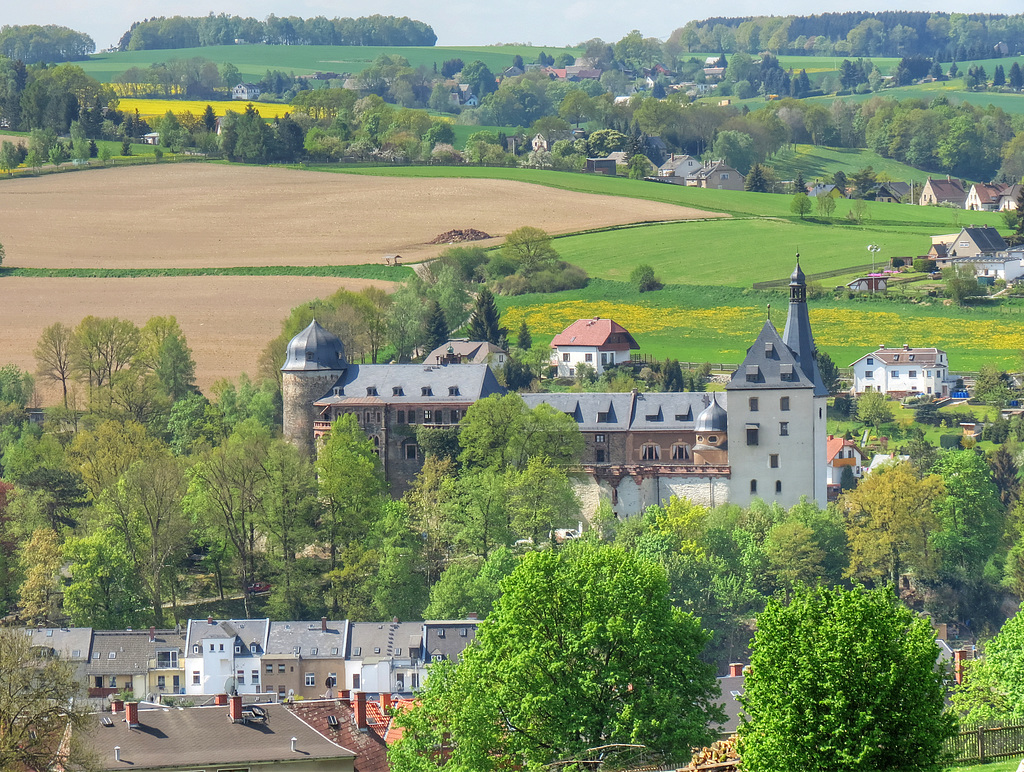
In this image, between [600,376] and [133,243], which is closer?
[600,376]

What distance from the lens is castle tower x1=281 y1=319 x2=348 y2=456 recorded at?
106 metres

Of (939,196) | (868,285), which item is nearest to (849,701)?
(868,285)

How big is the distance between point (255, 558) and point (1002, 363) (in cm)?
4519

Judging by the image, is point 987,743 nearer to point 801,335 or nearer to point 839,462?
point 801,335

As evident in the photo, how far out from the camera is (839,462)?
106 meters

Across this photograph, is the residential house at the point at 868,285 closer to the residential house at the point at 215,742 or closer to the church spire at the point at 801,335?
the church spire at the point at 801,335

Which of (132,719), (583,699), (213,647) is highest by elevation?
(583,699)

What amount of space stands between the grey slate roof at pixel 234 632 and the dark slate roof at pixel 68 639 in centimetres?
417

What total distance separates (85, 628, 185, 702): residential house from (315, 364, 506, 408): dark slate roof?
20443mm

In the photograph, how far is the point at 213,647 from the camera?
285ft

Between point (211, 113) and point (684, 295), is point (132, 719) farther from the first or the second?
point (211, 113)

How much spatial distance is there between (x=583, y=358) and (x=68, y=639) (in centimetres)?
4101

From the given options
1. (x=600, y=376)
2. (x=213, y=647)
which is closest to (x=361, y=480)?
(x=213, y=647)

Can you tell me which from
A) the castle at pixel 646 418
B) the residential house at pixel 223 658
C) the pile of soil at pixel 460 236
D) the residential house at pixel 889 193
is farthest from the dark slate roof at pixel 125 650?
the residential house at pixel 889 193
